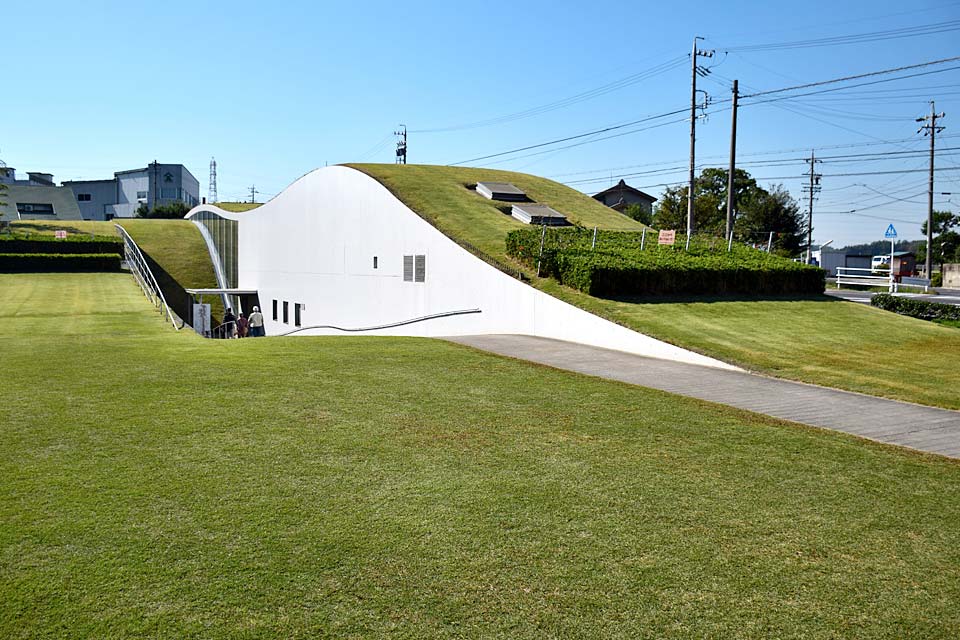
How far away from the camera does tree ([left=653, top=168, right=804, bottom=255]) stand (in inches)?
2067

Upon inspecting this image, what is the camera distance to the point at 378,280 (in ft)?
88.7

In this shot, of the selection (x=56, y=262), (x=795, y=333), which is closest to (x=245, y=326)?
(x=56, y=262)

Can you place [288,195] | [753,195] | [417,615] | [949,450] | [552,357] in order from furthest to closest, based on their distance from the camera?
[753,195] < [288,195] < [552,357] < [949,450] < [417,615]

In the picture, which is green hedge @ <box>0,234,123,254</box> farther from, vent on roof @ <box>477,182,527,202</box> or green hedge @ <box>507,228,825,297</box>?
green hedge @ <box>507,228,825,297</box>

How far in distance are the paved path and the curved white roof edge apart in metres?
1.20

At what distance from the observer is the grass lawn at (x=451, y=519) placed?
151 inches

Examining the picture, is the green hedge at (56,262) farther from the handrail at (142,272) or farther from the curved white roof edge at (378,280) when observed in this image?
the curved white roof edge at (378,280)

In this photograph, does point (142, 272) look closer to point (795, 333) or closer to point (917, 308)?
point (795, 333)

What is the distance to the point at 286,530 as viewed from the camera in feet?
15.8

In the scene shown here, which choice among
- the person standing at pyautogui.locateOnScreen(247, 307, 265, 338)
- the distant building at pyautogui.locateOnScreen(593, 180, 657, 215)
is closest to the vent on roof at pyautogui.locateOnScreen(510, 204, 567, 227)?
the person standing at pyautogui.locateOnScreen(247, 307, 265, 338)

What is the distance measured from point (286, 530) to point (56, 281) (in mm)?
40460

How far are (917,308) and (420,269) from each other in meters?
15.2

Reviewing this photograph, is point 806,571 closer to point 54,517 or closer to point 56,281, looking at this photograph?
point 54,517

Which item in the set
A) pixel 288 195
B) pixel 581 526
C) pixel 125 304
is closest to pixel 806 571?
pixel 581 526
